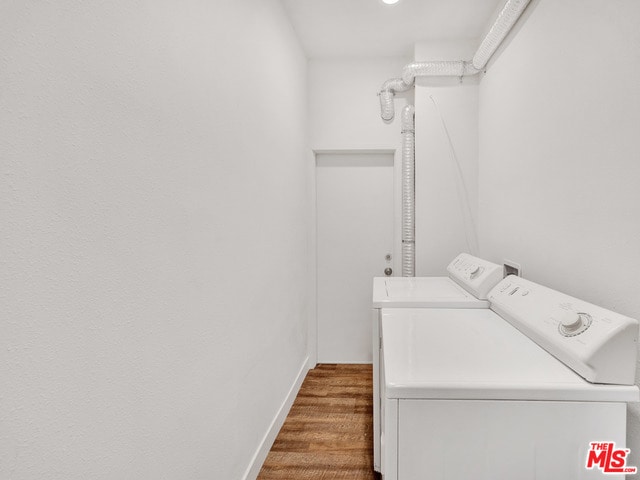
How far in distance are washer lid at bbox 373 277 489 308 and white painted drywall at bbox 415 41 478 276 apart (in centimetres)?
53

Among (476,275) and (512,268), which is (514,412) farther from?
(512,268)

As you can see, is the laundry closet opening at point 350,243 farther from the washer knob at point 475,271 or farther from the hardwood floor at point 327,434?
the washer knob at point 475,271

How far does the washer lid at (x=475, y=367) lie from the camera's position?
999 millimetres

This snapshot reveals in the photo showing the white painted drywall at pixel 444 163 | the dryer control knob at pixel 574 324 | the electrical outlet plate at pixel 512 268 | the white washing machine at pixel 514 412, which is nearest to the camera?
the white washing machine at pixel 514 412

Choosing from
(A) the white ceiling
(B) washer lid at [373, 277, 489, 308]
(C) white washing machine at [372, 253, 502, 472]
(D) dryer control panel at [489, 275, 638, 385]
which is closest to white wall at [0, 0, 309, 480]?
(C) white washing machine at [372, 253, 502, 472]

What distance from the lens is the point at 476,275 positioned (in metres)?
2.17

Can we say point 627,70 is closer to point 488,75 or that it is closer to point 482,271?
point 482,271

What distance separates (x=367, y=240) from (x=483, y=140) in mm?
1230

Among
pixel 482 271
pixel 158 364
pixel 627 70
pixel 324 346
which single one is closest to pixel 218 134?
pixel 158 364

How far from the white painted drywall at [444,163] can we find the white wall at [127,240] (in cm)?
163

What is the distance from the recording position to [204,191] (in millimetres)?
1335

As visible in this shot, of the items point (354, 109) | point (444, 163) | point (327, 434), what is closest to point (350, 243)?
point (444, 163)

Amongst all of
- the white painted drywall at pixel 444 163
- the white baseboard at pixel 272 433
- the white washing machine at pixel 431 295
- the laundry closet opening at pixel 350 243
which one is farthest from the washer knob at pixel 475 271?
the white baseboard at pixel 272 433

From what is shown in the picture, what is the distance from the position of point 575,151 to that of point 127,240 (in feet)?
5.34
